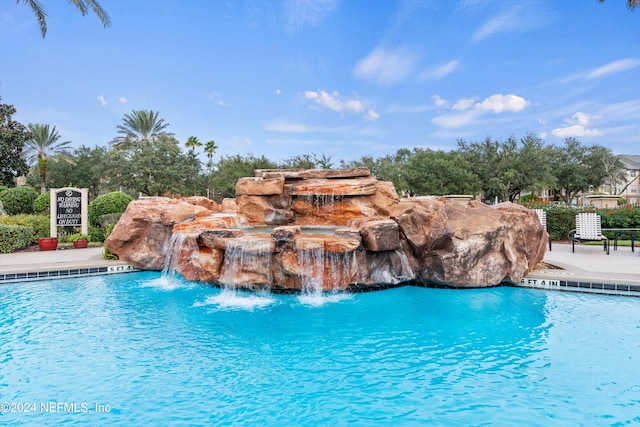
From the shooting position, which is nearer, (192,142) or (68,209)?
(68,209)

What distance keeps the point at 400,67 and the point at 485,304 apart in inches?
594

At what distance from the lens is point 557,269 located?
9.89 m

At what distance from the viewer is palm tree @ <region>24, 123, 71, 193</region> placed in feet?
107

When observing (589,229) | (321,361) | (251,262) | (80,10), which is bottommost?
(321,361)

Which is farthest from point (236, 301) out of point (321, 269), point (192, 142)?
point (192, 142)

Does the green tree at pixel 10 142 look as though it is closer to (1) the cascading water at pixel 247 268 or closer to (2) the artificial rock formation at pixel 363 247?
(2) the artificial rock formation at pixel 363 247

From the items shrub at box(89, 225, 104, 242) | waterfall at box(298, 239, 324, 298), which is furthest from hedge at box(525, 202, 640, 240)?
shrub at box(89, 225, 104, 242)

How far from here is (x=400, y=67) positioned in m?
19.3

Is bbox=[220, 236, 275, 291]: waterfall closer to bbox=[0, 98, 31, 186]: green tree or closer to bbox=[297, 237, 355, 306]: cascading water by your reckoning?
bbox=[297, 237, 355, 306]: cascading water

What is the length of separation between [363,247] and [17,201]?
71.1 feet

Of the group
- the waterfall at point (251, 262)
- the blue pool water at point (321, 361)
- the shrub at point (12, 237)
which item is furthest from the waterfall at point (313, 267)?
the shrub at point (12, 237)

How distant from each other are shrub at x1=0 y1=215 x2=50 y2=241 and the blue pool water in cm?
945

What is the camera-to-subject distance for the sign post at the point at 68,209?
1564 cm

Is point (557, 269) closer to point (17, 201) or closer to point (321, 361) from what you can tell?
point (321, 361)
